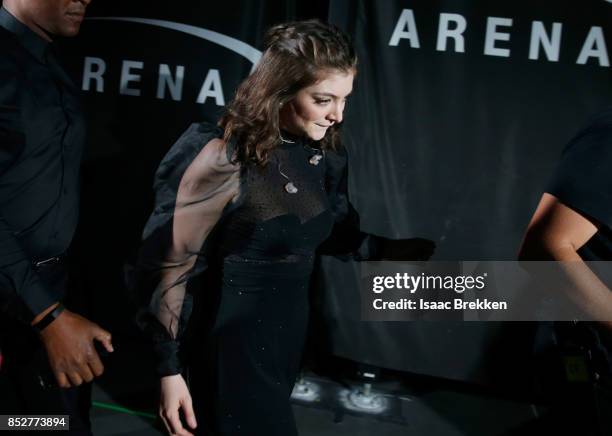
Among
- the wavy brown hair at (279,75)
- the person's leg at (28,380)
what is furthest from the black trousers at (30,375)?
the wavy brown hair at (279,75)

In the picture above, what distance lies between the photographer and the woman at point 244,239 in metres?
1.61

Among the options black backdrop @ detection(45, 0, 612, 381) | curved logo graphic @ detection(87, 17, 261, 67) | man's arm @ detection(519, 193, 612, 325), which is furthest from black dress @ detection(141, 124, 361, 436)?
curved logo graphic @ detection(87, 17, 261, 67)

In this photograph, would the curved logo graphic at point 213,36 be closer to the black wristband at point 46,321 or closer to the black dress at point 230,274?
the black dress at point 230,274

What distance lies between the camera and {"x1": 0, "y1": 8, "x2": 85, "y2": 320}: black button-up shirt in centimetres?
160

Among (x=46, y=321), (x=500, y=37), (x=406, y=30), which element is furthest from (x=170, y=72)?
(x=46, y=321)

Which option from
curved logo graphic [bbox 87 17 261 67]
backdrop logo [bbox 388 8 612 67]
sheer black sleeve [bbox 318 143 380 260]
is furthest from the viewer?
curved logo graphic [bbox 87 17 261 67]

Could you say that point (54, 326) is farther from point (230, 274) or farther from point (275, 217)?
point (275, 217)

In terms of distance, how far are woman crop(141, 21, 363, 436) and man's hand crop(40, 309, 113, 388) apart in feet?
0.51

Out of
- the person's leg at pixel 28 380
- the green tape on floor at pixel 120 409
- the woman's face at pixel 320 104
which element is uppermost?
the woman's face at pixel 320 104

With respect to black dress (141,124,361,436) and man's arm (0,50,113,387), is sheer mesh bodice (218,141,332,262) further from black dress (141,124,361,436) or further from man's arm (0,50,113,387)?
man's arm (0,50,113,387)

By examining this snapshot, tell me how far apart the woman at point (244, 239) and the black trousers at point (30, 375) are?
428 mm

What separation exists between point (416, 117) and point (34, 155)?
5.61 feet

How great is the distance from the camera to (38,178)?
179 centimetres

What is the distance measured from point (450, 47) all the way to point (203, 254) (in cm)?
167
